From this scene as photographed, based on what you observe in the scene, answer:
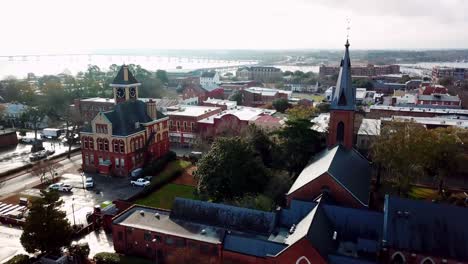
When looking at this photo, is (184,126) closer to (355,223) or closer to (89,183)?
(89,183)

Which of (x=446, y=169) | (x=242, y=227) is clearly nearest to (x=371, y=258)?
(x=242, y=227)

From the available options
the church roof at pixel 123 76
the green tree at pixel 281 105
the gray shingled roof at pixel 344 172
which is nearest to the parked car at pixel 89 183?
the church roof at pixel 123 76

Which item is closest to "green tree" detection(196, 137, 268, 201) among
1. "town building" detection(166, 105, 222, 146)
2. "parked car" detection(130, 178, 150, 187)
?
"parked car" detection(130, 178, 150, 187)

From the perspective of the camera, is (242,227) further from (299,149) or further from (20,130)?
(20,130)

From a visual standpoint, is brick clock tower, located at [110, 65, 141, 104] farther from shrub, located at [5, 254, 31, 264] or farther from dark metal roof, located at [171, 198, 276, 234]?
shrub, located at [5, 254, 31, 264]

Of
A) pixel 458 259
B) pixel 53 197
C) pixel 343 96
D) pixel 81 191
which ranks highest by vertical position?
pixel 343 96

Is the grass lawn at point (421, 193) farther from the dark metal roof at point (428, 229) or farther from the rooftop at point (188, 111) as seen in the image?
the rooftop at point (188, 111)
